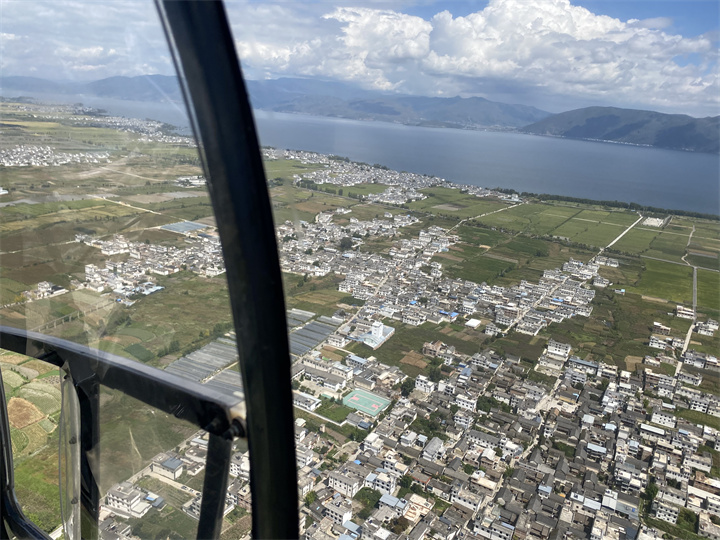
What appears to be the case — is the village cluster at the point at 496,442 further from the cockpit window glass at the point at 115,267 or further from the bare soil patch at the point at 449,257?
the bare soil patch at the point at 449,257

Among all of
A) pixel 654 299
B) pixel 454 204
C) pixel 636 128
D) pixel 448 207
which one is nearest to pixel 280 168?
pixel 654 299

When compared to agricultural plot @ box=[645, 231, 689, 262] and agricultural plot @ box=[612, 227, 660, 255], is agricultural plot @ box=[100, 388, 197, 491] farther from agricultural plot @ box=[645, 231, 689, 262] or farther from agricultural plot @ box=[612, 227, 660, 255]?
agricultural plot @ box=[645, 231, 689, 262]

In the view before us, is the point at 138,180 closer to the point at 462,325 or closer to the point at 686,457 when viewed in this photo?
the point at 686,457

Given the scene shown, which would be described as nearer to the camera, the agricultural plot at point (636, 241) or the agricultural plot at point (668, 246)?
the agricultural plot at point (668, 246)

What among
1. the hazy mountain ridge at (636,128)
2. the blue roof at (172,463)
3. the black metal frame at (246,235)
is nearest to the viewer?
the black metal frame at (246,235)

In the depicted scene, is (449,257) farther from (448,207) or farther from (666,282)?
(448,207)

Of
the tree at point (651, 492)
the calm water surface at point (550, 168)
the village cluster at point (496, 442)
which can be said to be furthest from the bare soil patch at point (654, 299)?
the calm water surface at point (550, 168)

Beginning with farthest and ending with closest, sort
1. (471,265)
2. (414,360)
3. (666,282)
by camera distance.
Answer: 1. (471,265)
2. (666,282)
3. (414,360)
